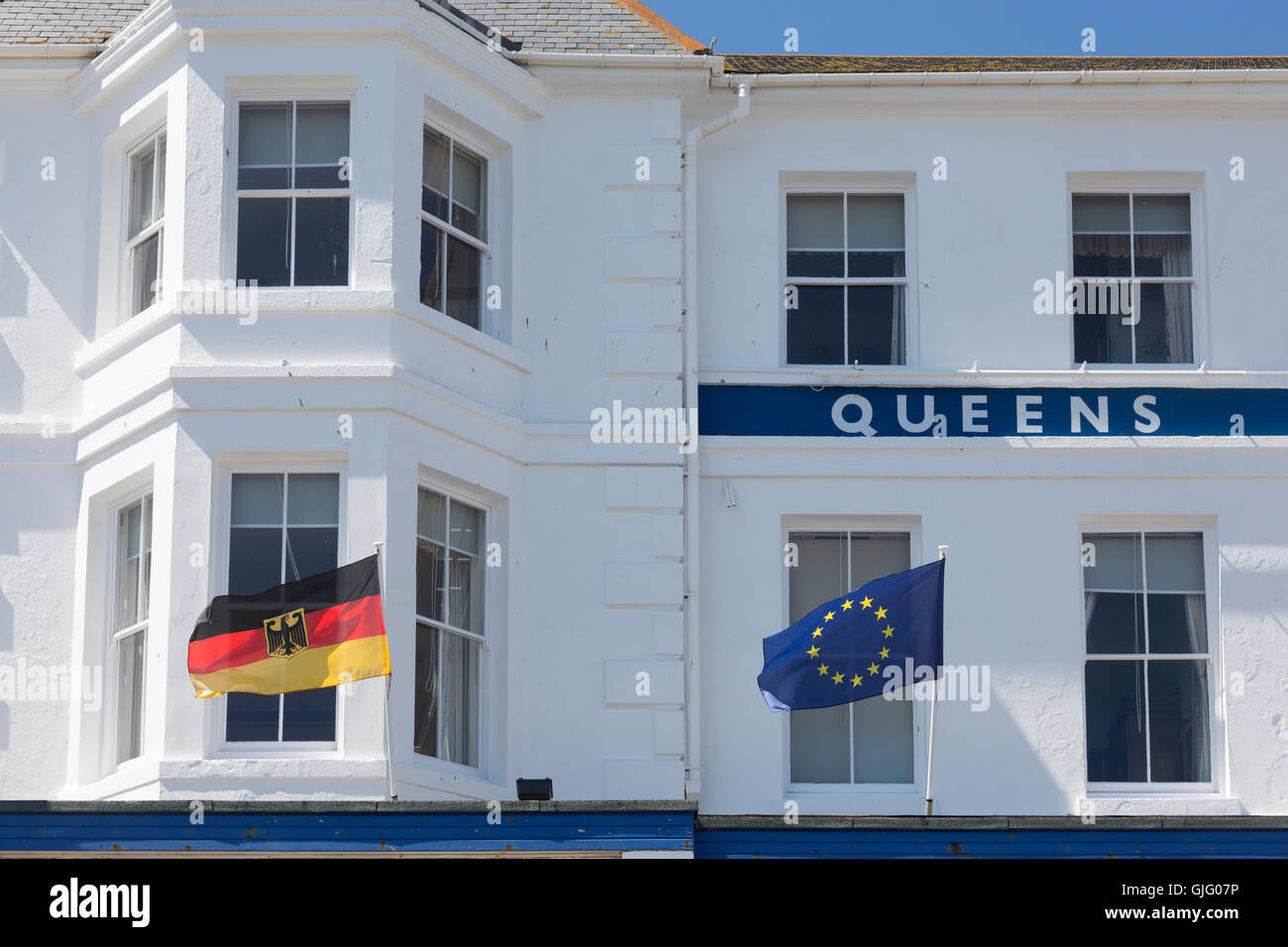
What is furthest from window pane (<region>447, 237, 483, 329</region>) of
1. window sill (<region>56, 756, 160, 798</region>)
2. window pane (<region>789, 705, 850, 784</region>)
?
window sill (<region>56, 756, 160, 798</region>)

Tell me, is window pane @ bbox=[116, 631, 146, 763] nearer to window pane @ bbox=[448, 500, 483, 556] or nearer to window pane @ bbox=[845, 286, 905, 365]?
window pane @ bbox=[448, 500, 483, 556]

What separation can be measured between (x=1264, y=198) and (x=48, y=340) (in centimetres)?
991

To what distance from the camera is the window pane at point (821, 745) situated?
17.1 m

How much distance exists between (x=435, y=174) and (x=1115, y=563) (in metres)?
6.14

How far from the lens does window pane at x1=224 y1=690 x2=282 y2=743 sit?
15.6 metres

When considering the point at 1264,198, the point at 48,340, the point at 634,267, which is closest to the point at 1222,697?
the point at 1264,198

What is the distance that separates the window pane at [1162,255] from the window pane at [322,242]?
21.6ft

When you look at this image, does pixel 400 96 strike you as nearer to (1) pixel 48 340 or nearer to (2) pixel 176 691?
(1) pixel 48 340

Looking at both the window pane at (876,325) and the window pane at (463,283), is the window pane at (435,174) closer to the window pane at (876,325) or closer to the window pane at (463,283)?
the window pane at (463,283)

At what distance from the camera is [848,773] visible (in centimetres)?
1705

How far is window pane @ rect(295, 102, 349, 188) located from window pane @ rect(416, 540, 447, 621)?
9.38 feet

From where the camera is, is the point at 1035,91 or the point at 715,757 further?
the point at 1035,91

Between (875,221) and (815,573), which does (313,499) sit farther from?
(875,221)

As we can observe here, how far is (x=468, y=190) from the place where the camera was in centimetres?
1769
